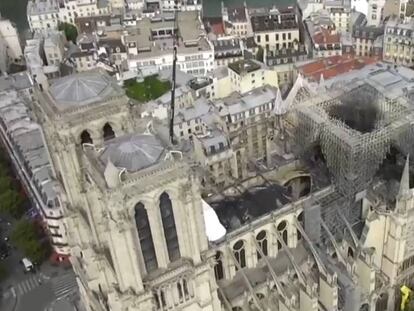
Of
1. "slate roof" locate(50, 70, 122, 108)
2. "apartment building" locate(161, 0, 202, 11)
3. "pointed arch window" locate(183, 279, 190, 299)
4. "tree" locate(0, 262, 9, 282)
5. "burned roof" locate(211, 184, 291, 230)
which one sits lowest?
"tree" locate(0, 262, 9, 282)

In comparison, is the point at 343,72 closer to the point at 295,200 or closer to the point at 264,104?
the point at 264,104

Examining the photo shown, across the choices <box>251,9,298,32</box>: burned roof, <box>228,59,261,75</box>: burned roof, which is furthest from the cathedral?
<box>251,9,298,32</box>: burned roof

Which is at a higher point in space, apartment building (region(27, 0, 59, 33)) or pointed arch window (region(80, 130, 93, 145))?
pointed arch window (region(80, 130, 93, 145))

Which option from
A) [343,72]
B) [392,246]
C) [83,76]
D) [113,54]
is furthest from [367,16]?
[83,76]

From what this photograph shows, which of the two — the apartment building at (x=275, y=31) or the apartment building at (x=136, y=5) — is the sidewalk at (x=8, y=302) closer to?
the apartment building at (x=275, y=31)

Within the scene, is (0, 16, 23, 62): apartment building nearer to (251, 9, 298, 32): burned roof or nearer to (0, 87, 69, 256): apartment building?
(0, 87, 69, 256): apartment building

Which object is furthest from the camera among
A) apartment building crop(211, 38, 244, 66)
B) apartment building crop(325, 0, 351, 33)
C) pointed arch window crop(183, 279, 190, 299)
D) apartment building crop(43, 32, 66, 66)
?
apartment building crop(325, 0, 351, 33)

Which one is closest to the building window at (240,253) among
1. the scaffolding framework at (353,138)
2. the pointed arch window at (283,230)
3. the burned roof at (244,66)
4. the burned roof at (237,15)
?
the pointed arch window at (283,230)
